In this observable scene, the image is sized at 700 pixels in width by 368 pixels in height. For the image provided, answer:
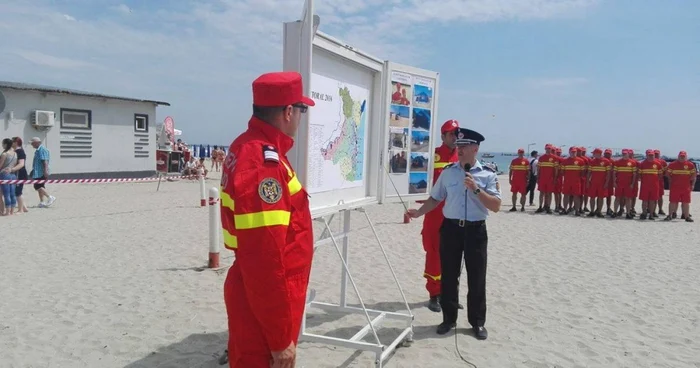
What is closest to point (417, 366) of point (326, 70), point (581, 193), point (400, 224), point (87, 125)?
point (326, 70)

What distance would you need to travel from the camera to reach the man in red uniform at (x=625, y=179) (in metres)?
15.9

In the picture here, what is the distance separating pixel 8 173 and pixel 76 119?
9440mm

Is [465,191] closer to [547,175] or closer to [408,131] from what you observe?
[408,131]

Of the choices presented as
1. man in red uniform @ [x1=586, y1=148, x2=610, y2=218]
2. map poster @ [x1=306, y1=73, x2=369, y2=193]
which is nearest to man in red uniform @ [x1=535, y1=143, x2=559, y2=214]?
man in red uniform @ [x1=586, y1=148, x2=610, y2=218]

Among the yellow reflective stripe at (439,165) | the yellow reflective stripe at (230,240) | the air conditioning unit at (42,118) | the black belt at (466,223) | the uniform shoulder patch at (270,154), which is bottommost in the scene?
the black belt at (466,223)

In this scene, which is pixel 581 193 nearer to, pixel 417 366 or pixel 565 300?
pixel 565 300

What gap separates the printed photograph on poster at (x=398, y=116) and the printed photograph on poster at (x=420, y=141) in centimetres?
24

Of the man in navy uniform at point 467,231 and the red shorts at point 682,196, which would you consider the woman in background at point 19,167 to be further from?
the red shorts at point 682,196

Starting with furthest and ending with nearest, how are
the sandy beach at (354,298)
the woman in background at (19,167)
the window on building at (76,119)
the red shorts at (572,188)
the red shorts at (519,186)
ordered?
the window on building at (76,119), the red shorts at (519,186), the red shorts at (572,188), the woman in background at (19,167), the sandy beach at (354,298)

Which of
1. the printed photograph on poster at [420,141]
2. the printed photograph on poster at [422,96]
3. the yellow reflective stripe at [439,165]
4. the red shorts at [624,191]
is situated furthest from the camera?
the red shorts at [624,191]

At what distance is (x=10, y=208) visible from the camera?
12.7 m

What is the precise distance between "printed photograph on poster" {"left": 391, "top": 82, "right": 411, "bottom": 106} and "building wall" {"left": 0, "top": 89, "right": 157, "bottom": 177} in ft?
59.4

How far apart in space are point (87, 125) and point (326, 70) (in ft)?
65.4

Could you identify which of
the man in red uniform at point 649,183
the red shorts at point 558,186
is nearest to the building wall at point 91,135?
the red shorts at point 558,186
